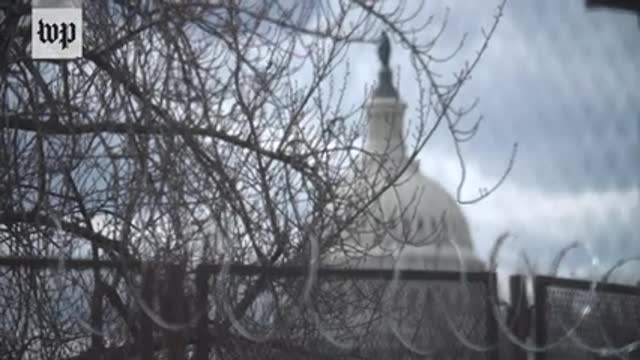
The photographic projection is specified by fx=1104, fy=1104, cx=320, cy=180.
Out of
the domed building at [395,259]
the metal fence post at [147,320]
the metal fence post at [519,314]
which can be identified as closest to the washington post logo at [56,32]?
the metal fence post at [147,320]

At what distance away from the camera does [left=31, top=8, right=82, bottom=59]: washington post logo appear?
4.19m

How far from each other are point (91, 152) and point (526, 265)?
1.75 m

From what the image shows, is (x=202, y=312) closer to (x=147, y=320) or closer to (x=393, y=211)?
(x=147, y=320)

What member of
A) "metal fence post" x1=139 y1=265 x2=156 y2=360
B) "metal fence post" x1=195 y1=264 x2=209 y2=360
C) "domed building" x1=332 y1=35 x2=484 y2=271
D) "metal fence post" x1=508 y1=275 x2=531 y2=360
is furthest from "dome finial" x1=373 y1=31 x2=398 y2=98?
"metal fence post" x1=139 y1=265 x2=156 y2=360

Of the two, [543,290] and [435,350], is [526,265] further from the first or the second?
[435,350]

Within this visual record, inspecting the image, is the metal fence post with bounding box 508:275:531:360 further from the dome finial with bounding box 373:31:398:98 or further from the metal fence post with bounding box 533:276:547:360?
the dome finial with bounding box 373:31:398:98

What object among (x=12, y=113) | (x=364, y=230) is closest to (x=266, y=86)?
(x=364, y=230)

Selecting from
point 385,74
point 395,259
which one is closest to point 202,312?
point 395,259

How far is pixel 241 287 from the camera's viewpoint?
13.8ft

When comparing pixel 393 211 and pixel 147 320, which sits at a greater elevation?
pixel 393 211

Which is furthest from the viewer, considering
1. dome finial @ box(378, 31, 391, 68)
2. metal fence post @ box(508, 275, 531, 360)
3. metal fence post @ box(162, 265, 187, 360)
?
dome finial @ box(378, 31, 391, 68)

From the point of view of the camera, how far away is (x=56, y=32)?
14.0 ft

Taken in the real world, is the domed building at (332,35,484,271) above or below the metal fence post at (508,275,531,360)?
above

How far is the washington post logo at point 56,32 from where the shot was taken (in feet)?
13.7
